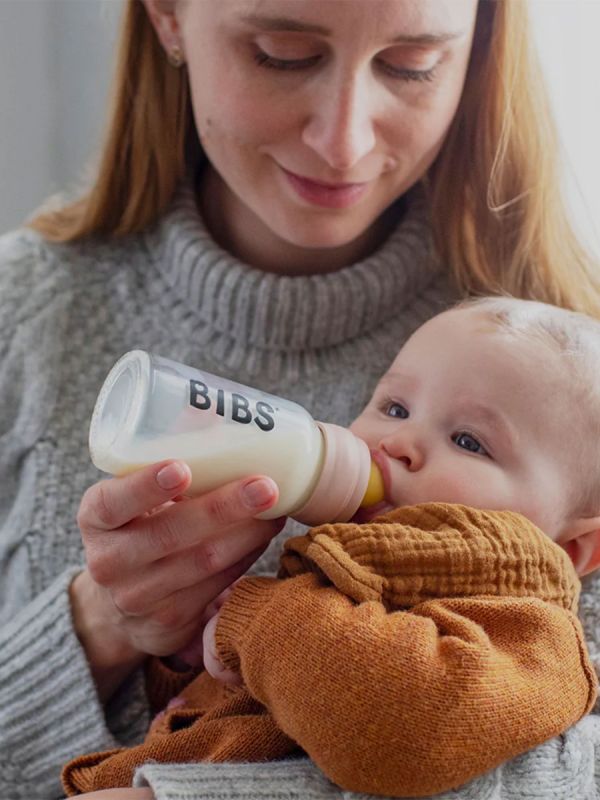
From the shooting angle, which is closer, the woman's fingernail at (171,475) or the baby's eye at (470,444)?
the woman's fingernail at (171,475)

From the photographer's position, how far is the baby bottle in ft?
3.00

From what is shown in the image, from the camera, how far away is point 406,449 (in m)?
1.02

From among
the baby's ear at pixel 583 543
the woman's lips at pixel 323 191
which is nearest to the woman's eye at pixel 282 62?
the woman's lips at pixel 323 191

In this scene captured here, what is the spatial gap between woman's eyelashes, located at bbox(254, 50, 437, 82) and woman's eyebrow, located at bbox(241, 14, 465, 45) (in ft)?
0.15

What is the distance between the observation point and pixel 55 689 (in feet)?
4.06

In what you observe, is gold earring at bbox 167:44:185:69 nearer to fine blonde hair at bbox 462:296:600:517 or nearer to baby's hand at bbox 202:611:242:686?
fine blonde hair at bbox 462:296:600:517

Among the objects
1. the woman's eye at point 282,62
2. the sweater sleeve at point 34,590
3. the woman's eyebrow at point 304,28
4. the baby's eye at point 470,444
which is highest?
the woman's eyebrow at point 304,28

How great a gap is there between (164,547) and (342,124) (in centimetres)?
51

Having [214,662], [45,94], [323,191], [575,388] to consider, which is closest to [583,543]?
[575,388]

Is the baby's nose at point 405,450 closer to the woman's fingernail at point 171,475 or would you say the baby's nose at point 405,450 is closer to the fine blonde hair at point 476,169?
the woman's fingernail at point 171,475

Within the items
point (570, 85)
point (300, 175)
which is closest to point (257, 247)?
point (300, 175)

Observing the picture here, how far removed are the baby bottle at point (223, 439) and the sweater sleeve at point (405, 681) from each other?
9 centimetres

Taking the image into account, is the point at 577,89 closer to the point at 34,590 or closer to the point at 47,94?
the point at 34,590

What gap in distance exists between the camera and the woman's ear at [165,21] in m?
1.40
